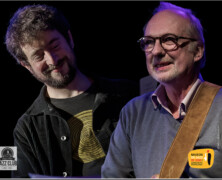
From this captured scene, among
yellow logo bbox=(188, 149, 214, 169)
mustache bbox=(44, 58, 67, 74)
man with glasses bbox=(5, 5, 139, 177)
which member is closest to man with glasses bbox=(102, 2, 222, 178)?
yellow logo bbox=(188, 149, 214, 169)

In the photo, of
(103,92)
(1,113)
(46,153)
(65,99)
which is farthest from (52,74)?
(1,113)

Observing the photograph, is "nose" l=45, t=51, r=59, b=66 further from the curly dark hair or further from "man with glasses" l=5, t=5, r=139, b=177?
the curly dark hair

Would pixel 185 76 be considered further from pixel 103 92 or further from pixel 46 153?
pixel 46 153

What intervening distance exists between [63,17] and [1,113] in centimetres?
124

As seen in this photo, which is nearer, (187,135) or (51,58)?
(187,135)

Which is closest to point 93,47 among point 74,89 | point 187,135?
point 74,89

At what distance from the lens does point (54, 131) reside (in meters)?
2.84

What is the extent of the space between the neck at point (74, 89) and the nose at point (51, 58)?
23 centimetres

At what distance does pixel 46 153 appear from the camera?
2.80 m

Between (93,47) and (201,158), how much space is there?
1.82m

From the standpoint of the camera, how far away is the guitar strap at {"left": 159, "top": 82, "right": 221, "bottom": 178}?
1913 millimetres

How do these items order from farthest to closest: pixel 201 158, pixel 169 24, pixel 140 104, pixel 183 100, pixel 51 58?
pixel 51 58, pixel 140 104, pixel 169 24, pixel 183 100, pixel 201 158

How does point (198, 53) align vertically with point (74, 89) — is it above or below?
above

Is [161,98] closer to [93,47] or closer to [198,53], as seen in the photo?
[198,53]
